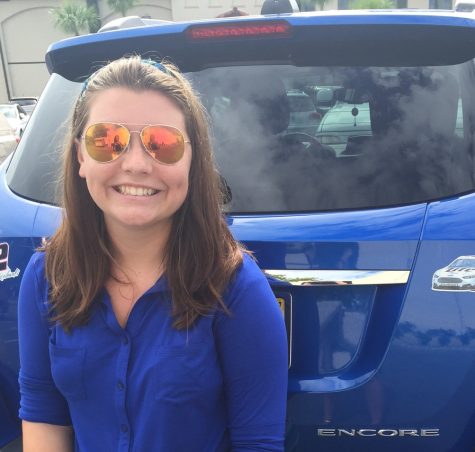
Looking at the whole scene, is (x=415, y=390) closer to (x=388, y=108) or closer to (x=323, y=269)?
(x=323, y=269)

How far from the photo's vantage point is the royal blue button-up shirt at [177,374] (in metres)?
1.30

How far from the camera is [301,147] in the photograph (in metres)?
1.87

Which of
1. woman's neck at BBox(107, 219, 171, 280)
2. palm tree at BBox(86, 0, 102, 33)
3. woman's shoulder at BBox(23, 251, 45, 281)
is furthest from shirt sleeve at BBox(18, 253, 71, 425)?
palm tree at BBox(86, 0, 102, 33)

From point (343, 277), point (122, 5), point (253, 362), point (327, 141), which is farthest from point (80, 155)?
point (122, 5)

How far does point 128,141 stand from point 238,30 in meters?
0.76

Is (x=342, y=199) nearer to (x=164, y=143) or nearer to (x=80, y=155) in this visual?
(x=164, y=143)

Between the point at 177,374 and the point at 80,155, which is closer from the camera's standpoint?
the point at 177,374

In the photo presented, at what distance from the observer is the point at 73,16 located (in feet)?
164

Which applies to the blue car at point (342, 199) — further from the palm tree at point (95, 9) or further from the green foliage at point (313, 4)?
the palm tree at point (95, 9)

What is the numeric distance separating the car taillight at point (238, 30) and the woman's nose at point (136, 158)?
0.72 meters

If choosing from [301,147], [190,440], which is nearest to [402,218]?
[301,147]

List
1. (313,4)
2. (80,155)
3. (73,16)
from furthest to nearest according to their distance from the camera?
(73,16)
(313,4)
(80,155)

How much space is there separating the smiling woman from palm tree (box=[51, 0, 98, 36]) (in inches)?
2108

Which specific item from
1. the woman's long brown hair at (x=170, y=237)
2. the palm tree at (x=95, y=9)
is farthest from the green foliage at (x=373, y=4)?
the woman's long brown hair at (x=170, y=237)
